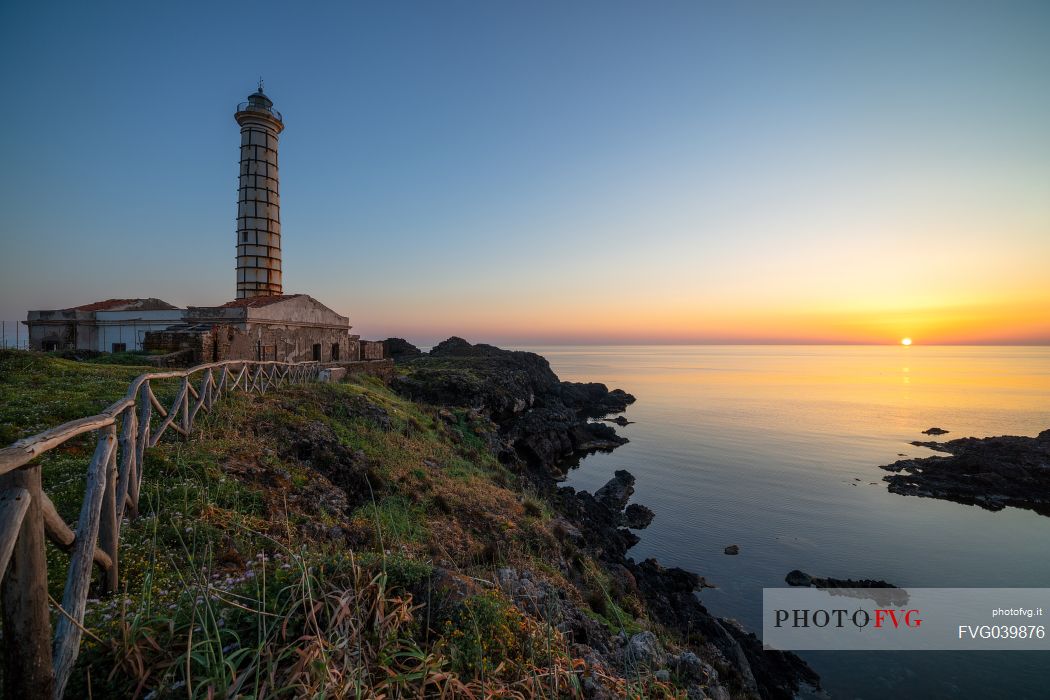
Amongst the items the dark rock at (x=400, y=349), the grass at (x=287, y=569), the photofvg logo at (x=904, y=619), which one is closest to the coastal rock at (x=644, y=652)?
the grass at (x=287, y=569)

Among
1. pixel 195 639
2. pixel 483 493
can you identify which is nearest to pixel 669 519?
pixel 483 493

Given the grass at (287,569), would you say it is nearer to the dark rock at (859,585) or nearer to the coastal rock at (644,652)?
the coastal rock at (644,652)

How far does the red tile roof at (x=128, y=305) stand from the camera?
25.7 meters

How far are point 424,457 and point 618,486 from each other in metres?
15.2

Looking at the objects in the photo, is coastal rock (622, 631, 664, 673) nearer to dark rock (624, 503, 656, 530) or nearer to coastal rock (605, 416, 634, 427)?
dark rock (624, 503, 656, 530)

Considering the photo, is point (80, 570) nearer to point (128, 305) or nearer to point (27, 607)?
point (27, 607)

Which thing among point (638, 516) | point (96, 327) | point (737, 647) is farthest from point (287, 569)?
point (96, 327)

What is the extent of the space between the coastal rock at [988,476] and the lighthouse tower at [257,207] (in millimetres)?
44205

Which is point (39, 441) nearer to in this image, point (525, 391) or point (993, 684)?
point (993, 684)

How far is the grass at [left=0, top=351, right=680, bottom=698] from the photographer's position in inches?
112

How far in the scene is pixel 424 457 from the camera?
51.5 feet

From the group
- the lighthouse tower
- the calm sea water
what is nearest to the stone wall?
the lighthouse tower

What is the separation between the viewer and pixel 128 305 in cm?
2678

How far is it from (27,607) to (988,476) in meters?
40.5
